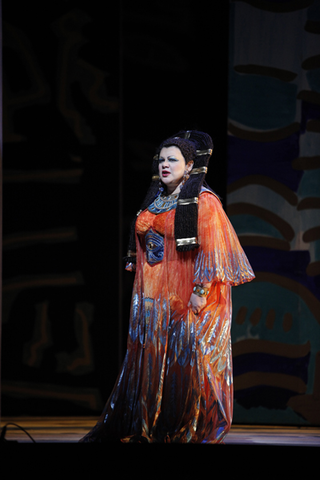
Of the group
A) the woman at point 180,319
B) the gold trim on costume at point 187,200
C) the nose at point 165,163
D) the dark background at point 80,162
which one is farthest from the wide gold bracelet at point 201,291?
the dark background at point 80,162

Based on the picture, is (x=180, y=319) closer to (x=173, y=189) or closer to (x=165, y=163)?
(x=173, y=189)

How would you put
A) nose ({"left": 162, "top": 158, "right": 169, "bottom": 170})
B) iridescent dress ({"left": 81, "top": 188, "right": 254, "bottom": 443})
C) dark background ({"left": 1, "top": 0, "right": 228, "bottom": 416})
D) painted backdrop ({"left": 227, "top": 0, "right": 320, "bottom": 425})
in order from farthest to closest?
1. dark background ({"left": 1, "top": 0, "right": 228, "bottom": 416})
2. painted backdrop ({"left": 227, "top": 0, "right": 320, "bottom": 425})
3. nose ({"left": 162, "top": 158, "right": 169, "bottom": 170})
4. iridescent dress ({"left": 81, "top": 188, "right": 254, "bottom": 443})

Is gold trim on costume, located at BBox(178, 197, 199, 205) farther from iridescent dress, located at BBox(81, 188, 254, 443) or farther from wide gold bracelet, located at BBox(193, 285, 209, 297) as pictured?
wide gold bracelet, located at BBox(193, 285, 209, 297)

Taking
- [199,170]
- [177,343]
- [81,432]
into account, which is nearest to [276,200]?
[199,170]

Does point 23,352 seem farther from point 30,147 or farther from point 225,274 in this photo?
point 225,274

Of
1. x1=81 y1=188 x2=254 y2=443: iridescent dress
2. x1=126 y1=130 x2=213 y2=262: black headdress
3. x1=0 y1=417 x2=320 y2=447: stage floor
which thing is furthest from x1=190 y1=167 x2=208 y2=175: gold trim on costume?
x1=0 y1=417 x2=320 y2=447: stage floor

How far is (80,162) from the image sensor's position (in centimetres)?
416

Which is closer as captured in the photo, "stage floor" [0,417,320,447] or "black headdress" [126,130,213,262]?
"black headdress" [126,130,213,262]

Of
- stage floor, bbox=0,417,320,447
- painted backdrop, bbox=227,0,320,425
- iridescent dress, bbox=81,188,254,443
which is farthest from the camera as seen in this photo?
painted backdrop, bbox=227,0,320,425

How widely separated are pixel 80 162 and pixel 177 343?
70.3 inches

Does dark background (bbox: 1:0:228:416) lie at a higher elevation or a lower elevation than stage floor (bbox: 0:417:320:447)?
higher

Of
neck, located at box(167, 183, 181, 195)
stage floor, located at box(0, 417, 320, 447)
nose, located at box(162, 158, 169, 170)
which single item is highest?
nose, located at box(162, 158, 169, 170)

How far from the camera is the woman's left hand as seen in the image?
2.82 metres

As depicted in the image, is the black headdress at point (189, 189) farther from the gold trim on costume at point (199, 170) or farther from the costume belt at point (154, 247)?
the costume belt at point (154, 247)
